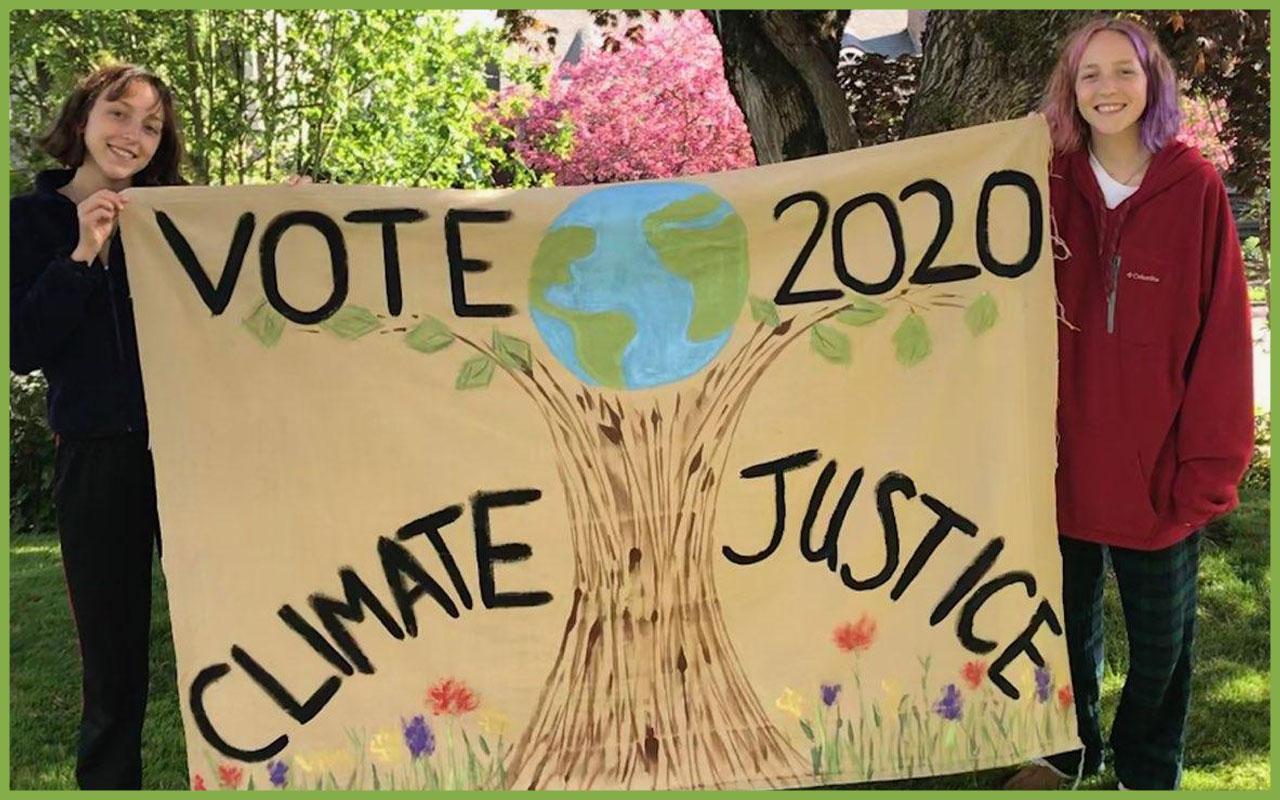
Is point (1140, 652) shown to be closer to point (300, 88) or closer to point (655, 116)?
point (300, 88)

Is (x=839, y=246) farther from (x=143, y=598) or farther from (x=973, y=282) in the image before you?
(x=143, y=598)

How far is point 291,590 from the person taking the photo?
257 centimetres

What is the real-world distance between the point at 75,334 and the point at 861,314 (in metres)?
1.69

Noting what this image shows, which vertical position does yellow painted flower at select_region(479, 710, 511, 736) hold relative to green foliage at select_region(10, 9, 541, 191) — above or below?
below

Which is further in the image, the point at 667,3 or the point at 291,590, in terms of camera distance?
the point at 667,3

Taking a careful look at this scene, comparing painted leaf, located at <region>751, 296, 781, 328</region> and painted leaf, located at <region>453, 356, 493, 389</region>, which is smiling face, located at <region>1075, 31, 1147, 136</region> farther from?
painted leaf, located at <region>453, 356, 493, 389</region>

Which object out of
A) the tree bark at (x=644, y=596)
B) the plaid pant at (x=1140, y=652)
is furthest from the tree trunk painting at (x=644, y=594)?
the plaid pant at (x=1140, y=652)

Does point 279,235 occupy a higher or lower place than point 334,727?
higher

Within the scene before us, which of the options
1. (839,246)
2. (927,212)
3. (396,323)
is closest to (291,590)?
(396,323)

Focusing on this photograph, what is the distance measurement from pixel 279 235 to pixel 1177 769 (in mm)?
2362

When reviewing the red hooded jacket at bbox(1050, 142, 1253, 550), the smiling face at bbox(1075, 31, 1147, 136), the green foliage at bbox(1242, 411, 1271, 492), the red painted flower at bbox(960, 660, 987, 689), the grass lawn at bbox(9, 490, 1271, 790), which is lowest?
the grass lawn at bbox(9, 490, 1271, 790)

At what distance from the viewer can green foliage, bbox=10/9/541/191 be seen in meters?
6.27

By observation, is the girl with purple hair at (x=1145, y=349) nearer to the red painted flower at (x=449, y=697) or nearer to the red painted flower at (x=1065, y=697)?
the red painted flower at (x=1065, y=697)

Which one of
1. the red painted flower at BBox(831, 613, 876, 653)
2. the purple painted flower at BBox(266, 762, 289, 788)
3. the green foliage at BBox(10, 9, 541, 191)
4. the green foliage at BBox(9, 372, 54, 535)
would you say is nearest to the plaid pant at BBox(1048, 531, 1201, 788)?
the red painted flower at BBox(831, 613, 876, 653)
